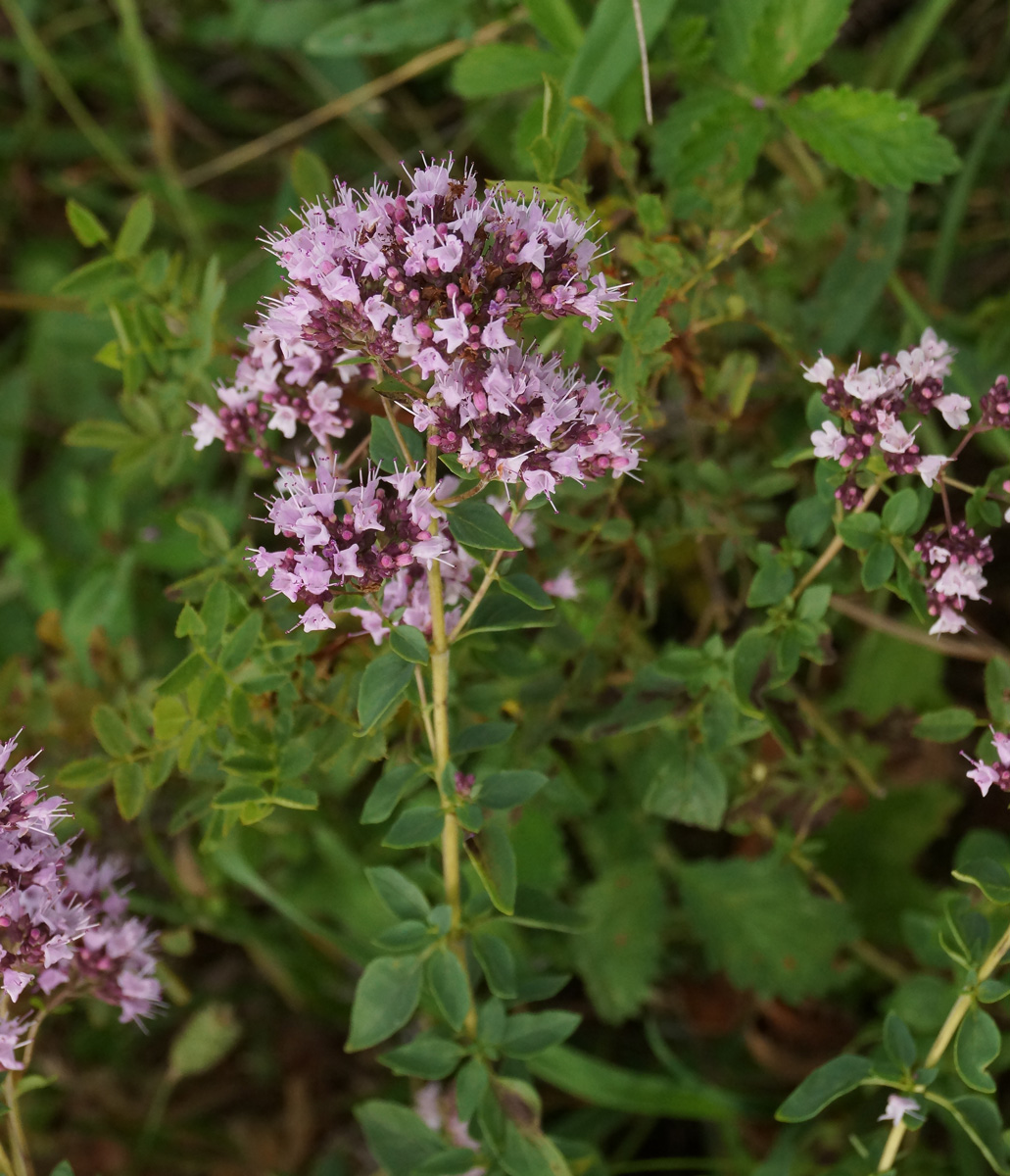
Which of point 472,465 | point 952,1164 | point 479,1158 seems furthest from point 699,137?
point 952,1164

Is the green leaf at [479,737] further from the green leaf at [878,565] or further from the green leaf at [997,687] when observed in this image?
the green leaf at [997,687]

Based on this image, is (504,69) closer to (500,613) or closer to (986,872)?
(500,613)

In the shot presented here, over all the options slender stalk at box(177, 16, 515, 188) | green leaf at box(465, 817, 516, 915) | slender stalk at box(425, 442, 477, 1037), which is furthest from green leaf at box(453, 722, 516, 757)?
slender stalk at box(177, 16, 515, 188)

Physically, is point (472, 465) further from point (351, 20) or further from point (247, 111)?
point (247, 111)

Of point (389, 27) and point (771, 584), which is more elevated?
point (389, 27)

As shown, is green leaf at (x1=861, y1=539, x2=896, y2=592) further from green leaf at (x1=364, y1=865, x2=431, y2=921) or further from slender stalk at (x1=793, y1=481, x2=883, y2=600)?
green leaf at (x1=364, y1=865, x2=431, y2=921)

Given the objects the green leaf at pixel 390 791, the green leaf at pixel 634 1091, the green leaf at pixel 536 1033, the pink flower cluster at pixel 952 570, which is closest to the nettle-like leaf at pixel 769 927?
the green leaf at pixel 634 1091

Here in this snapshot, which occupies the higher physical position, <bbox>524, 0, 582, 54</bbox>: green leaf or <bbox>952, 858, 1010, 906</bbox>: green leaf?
<bbox>524, 0, 582, 54</bbox>: green leaf

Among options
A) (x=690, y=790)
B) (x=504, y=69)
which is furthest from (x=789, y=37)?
(x=690, y=790)
